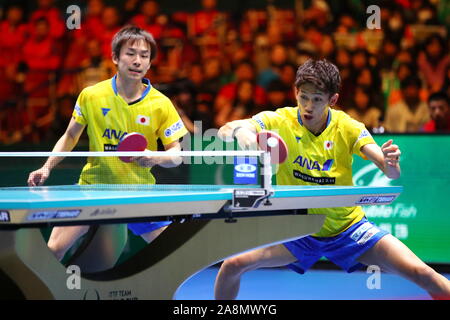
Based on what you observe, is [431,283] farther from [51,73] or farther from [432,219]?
[51,73]

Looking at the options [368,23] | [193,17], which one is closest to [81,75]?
[193,17]

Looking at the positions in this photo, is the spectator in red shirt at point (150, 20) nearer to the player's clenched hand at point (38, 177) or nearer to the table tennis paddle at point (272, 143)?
the player's clenched hand at point (38, 177)

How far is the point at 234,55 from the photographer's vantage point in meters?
10.0

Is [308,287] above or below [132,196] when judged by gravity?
below

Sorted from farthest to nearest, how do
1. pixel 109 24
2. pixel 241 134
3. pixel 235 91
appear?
1. pixel 109 24
2. pixel 235 91
3. pixel 241 134

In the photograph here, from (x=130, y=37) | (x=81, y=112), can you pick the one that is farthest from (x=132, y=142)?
(x=130, y=37)

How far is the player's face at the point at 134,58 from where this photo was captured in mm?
5387

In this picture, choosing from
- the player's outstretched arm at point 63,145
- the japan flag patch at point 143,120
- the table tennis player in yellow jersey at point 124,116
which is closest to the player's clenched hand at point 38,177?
the player's outstretched arm at point 63,145

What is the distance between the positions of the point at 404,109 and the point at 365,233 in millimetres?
4569

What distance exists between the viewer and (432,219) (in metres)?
7.71

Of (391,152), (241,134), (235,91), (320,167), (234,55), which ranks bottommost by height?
(320,167)

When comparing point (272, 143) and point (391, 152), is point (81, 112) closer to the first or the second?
point (272, 143)

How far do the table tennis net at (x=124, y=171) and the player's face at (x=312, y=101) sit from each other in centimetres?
41

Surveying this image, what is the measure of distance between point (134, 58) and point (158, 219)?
A: 1.95 metres
